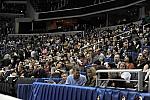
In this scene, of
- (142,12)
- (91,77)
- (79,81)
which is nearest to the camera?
(91,77)

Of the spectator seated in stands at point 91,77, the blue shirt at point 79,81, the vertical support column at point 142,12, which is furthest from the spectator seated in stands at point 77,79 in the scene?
the vertical support column at point 142,12

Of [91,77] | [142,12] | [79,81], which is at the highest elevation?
[142,12]

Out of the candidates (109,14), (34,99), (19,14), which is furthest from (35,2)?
(34,99)

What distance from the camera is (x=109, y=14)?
124 ft

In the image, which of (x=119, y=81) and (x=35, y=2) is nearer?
(x=119, y=81)

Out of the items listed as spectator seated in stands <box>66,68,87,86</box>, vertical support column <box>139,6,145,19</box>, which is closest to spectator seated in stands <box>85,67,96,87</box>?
spectator seated in stands <box>66,68,87,86</box>

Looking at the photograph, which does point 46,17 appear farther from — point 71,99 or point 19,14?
point 71,99

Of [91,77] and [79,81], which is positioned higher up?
[91,77]

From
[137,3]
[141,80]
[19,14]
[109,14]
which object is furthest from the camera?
[19,14]

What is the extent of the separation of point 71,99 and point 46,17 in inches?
1405

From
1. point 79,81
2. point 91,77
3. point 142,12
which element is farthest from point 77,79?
point 142,12

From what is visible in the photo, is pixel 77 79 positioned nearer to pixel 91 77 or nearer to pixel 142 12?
pixel 91 77

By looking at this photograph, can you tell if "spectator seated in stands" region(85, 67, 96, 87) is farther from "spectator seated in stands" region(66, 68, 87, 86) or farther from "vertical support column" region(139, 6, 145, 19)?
"vertical support column" region(139, 6, 145, 19)

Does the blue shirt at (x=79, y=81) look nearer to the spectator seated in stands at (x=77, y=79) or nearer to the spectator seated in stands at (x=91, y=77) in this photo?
the spectator seated in stands at (x=77, y=79)
